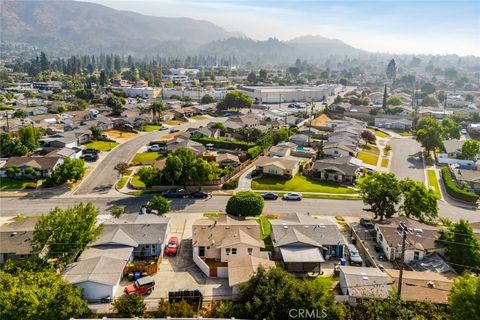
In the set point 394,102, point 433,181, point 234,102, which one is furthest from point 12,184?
point 394,102

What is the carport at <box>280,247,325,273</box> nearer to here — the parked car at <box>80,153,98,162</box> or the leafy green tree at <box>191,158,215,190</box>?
the leafy green tree at <box>191,158,215,190</box>

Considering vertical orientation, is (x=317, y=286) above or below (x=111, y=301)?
above

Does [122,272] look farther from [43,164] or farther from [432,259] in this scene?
[43,164]

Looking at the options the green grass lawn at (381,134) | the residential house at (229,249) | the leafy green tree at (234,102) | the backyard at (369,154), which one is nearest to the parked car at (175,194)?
the residential house at (229,249)

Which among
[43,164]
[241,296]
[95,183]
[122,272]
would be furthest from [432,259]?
[43,164]

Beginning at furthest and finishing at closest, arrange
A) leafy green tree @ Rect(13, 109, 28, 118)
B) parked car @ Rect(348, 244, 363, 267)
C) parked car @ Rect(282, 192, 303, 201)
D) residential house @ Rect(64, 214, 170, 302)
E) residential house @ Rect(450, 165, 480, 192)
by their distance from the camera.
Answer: leafy green tree @ Rect(13, 109, 28, 118) → residential house @ Rect(450, 165, 480, 192) → parked car @ Rect(282, 192, 303, 201) → parked car @ Rect(348, 244, 363, 267) → residential house @ Rect(64, 214, 170, 302)

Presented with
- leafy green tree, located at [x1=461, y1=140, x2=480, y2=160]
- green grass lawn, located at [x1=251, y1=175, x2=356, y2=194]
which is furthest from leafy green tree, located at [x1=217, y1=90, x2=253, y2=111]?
leafy green tree, located at [x1=461, y1=140, x2=480, y2=160]
